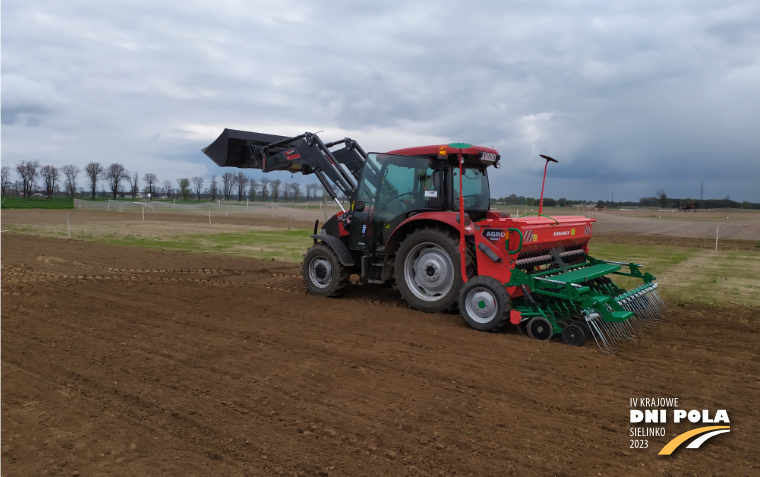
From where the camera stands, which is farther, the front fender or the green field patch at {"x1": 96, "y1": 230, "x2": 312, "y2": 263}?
the green field patch at {"x1": 96, "y1": 230, "x2": 312, "y2": 263}

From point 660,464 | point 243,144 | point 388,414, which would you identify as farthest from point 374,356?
point 243,144

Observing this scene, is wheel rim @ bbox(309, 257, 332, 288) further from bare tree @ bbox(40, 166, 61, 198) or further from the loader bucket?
bare tree @ bbox(40, 166, 61, 198)

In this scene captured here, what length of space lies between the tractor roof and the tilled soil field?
2360 mm

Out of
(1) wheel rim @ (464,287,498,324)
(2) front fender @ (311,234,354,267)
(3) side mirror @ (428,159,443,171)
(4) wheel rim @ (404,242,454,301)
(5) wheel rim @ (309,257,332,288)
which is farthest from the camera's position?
(5) wheel rim @ (309,257,332,288)

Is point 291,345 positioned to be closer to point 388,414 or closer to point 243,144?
point 388,414

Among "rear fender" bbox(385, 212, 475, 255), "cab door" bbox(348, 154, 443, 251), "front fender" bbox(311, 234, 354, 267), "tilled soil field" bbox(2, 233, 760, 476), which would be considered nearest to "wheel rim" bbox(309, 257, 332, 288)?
"front fender" bbox(311, 234, 354, 267)

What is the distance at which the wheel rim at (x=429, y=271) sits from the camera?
7.34 m

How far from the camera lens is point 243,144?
9.83 meters

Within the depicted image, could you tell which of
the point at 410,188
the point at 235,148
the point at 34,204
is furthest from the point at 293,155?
the point at 34,204

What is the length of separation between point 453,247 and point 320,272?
113 inches

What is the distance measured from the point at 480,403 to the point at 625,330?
3.11 meters

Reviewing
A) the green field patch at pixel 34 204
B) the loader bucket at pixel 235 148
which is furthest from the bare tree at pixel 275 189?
the loader bucket at pixel 235 148

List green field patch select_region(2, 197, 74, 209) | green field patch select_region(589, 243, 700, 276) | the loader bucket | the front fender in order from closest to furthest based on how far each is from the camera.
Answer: the front fender, the loader bucket, green field patch select_region(589, 243, 700, 276), green field patch select_region(2, 197, 74, 209)

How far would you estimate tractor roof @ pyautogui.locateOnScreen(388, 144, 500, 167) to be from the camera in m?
7.36
